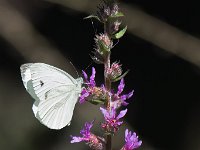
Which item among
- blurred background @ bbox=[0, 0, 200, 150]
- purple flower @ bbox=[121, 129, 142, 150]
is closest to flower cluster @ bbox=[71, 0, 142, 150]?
purple flower @ bbox=[121, 129, 142, 150]

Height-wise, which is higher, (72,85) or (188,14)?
(72,85)

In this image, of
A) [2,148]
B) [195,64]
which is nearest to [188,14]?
[195,64]

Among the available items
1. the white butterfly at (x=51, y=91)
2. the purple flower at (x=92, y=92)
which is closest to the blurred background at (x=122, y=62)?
the white butterfly at (x=51, y=91)

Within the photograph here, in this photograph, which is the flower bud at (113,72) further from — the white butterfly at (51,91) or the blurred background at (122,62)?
the blurred background at (122,62)

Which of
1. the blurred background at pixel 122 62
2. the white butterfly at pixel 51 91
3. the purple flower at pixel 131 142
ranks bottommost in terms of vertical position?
the blurred background at pixel 122 62

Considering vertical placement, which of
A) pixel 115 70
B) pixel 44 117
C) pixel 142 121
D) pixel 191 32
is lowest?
pixel 142 121

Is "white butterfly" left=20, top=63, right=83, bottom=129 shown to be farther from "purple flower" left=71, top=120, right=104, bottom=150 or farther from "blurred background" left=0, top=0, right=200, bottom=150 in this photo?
"blurred background" left=0, top=0, right=200, bottom=150

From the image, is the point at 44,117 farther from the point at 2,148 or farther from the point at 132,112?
the point at 132,112
